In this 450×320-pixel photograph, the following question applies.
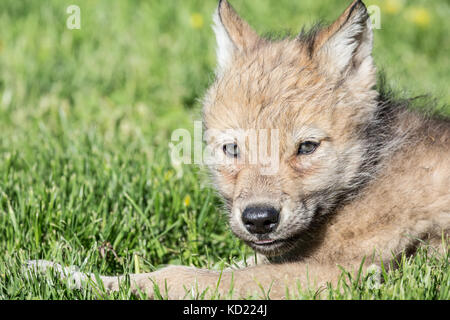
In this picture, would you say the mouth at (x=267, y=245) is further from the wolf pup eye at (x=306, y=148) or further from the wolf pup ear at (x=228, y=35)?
the wolf pup ear at (x=228, y=35)

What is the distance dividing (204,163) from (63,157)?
4.73 ft

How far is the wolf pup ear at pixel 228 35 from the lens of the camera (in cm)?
415

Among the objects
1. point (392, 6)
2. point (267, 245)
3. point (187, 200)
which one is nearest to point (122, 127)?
point (187, 200)

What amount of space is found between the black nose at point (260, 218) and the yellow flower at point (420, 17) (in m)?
5.35

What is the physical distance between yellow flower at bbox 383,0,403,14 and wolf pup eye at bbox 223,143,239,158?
16.5 feet

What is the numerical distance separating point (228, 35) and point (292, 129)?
1.00 metres

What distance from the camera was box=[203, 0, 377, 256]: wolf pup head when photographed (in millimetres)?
3402

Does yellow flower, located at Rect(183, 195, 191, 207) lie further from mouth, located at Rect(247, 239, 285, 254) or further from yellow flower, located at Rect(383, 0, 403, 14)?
yellow flower, located at Rect(383, 0, 403, 14)

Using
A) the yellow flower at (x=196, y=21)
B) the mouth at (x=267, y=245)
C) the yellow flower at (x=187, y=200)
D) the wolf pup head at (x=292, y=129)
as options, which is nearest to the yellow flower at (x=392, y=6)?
the yellow flower at (x=196, y=21)

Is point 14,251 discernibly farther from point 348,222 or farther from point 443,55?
point 443,55

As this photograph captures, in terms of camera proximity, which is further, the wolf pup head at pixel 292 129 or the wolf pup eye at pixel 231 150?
the wolf pup eye at pixel 231 150

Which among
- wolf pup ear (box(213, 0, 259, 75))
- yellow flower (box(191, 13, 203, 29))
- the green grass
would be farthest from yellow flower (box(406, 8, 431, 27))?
wolf pup ear (box(213, 0, 259, 75))

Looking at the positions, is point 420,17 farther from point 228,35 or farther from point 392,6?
point 228,35

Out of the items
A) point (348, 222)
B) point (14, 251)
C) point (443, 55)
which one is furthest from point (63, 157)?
point (443, 55)
